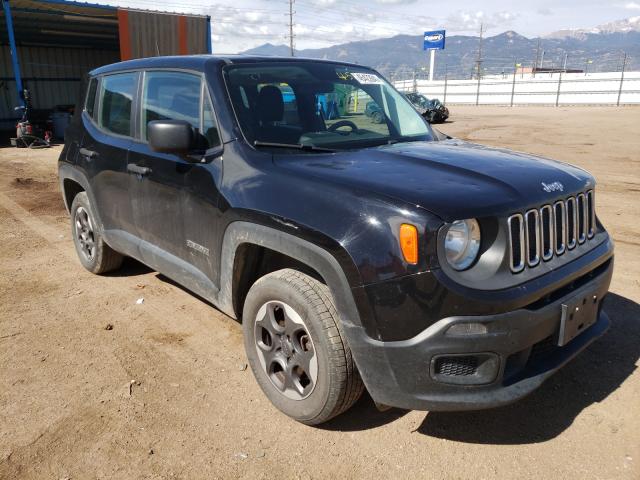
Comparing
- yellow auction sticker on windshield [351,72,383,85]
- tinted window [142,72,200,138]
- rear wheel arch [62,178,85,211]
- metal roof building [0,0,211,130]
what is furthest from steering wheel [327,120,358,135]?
metal roof building [0,0,211,130]

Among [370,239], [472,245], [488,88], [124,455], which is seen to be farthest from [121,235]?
[488,88]

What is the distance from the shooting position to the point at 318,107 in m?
3.44

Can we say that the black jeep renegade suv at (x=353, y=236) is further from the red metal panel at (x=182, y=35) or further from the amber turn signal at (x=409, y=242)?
the red metal panel at (x=182, y=35)

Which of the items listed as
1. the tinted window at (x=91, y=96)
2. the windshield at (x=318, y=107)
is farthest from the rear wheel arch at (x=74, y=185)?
the windshield at (x=318, y=107)

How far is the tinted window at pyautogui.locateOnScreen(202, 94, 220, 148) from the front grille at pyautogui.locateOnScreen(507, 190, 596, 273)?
1730 mm

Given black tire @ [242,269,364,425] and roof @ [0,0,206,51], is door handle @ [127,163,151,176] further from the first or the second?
roof @ [0,0,206,51]

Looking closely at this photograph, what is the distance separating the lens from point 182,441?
106 inches

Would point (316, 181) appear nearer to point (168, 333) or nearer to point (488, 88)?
point (168, 333)

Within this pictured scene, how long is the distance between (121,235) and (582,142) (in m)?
15.2

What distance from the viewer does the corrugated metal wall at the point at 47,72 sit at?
23297mm

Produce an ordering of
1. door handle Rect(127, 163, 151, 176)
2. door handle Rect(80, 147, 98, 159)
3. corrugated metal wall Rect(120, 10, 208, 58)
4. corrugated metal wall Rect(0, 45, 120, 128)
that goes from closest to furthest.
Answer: door handle Rect(127, 163, 151, 176), door handle Rect(80, 147, 98, 159), corrugated metal wall Rect(120, 10, 208, 58), corrugated metal wall Rect(0, 45, 120, 128)

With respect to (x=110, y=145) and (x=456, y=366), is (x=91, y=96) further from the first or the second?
(x=456, y=366)

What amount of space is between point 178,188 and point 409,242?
1732 millimetres

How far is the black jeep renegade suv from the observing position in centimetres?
221
